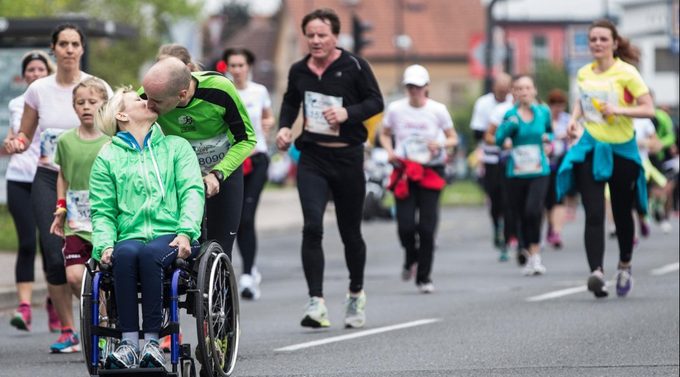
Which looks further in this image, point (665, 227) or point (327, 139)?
point (665, 227)

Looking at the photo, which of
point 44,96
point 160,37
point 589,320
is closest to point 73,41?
point 44,96

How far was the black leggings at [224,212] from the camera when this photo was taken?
767cm

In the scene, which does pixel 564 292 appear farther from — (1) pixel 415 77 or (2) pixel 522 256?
(2) pixel 522 256

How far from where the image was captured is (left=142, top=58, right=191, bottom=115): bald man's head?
680cm

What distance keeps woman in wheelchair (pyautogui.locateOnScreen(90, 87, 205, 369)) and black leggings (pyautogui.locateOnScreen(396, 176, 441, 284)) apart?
19.3ft

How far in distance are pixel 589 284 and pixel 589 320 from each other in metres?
1.00

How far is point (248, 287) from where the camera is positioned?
12.1 meters

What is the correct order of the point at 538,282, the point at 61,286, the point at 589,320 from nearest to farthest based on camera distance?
the point at 61,286 < the point at 589,320 < the point at 538,282

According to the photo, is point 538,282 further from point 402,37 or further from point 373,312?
point 402,37

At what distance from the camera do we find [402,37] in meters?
86.2

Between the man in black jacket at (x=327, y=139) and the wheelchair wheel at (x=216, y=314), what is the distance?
7.48 ft

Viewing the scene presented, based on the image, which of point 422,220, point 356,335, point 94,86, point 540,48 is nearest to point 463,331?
point 356,335

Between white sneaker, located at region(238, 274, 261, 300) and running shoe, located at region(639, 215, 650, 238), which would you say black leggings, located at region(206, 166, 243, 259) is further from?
running shoe, located at region(639, 215, 650, 238)

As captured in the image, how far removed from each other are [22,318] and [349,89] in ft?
8.99
